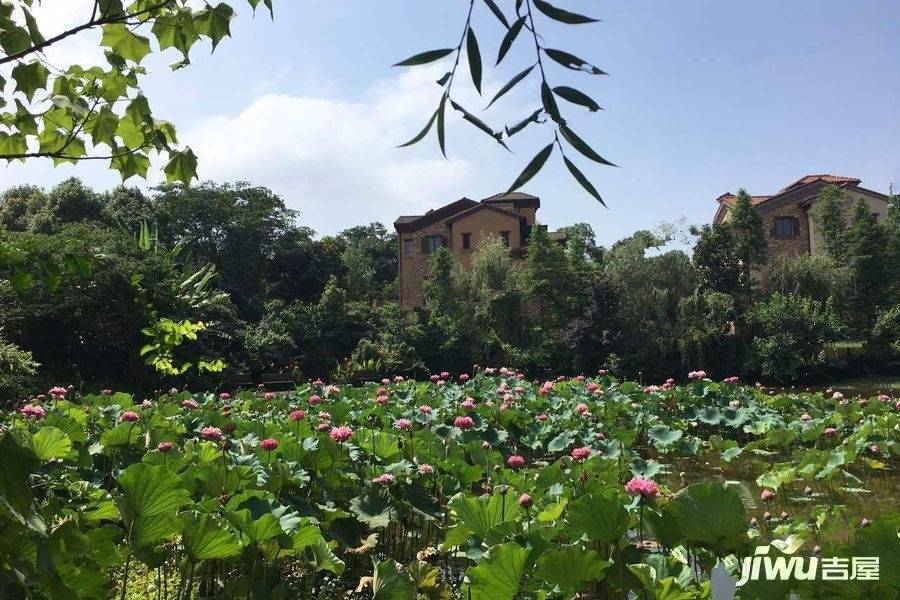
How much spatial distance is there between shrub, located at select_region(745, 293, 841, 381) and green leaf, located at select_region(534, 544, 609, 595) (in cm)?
2007

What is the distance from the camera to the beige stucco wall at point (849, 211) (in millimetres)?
25323

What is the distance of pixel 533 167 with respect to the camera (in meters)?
0.94

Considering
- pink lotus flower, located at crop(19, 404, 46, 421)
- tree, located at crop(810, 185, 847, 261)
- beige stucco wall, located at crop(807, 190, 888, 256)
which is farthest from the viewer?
beige stucco wall, located at crop(807, 190, 888, 256)

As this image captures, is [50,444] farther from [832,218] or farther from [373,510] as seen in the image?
[832,218]

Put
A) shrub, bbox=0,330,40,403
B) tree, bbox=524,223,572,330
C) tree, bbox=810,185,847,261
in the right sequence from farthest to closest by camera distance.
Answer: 1. tree, bbox=810,185,847,261
2. tree, bbox=524,223,572,330
3. shrub, bbox=0,330,40,403

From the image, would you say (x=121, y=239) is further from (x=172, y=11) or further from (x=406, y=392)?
(x=172, y=11)

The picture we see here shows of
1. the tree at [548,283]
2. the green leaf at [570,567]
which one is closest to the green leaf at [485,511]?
the green leaf at [570,567]

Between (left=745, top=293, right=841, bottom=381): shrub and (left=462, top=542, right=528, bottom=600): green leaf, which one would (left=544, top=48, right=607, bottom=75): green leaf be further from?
(left=745, top=293, right=841, bottom=381): shrub

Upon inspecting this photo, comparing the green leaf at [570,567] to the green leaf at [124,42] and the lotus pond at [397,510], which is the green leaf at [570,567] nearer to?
the lotus pond at [397,510]

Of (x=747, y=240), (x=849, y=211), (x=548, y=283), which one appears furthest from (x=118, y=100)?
(x=849, y=211)

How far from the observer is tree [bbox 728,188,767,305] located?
2228 cm

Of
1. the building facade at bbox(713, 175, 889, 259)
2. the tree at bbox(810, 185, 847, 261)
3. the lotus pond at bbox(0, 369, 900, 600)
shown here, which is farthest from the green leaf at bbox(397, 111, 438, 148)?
the building facade at bbox(713, 175, 889, 259)

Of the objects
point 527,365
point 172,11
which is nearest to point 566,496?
point 172,11

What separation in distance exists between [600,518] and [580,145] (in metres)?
1.59
